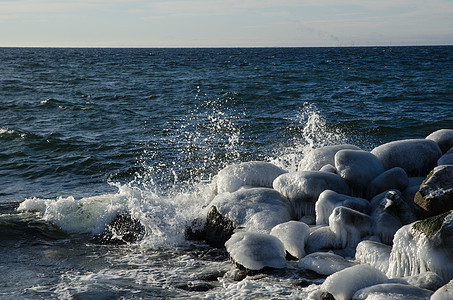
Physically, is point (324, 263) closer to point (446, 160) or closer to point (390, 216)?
point (390, 216)

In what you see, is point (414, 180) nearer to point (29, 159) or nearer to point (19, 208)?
point (19, 208)

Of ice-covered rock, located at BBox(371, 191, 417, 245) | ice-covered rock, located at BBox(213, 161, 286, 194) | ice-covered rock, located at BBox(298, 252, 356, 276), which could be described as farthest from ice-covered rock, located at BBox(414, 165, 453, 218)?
ice-covered rock, located at BBox(213, 161, 286, 194)

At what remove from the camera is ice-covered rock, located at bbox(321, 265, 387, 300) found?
426 cm

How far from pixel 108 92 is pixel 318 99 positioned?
896cm

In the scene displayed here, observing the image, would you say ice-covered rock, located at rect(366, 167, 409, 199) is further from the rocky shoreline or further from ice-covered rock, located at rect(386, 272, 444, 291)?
ice-covered rock, located at rect(386, 272, 444, 291)

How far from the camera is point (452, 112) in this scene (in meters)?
14.5

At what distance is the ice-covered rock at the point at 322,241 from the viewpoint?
5.39 m

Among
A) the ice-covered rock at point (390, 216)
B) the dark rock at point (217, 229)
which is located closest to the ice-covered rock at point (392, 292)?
the ice-covered rock at point (390, 216)

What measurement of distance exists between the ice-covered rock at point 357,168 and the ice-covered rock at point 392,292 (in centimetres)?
229

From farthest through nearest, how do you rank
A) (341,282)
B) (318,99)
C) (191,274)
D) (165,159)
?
(318,99)
(165,159)
(191,274)
(341,282)

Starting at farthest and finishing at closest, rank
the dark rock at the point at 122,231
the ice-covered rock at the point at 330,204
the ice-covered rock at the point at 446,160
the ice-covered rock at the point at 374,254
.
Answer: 1. the dark rock at the point at 122,231
2. the ice-covered rock at the point at 446,160
3. the ice-covered rock at the point at 330,204
4. the ice-covered rock at the point at 374,254

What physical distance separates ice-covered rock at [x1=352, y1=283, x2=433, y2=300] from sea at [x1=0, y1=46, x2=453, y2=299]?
1.95 ft

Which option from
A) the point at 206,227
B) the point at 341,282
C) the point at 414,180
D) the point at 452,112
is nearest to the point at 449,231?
the point at 341,282

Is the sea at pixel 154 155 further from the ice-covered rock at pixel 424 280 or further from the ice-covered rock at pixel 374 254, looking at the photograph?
the ice-covered rock at pixel 424 280
